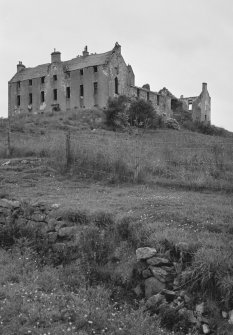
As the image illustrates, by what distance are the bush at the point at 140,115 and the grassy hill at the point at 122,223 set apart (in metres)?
25.7

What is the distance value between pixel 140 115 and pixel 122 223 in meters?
34.8

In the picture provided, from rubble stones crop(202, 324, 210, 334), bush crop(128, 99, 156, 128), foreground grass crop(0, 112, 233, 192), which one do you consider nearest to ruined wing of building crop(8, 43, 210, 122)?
bush crop(128, 99, 156, 128)

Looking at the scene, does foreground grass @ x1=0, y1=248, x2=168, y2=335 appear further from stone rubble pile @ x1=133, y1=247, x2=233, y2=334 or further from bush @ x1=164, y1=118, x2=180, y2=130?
bush @ x1=164, y1=118, x2=180, y2=130

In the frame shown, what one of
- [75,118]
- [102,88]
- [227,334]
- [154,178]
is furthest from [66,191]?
[102,88]

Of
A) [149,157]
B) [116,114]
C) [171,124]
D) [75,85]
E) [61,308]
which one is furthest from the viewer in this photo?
[75,85]

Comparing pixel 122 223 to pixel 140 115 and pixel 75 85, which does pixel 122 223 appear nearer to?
pixel 140 115

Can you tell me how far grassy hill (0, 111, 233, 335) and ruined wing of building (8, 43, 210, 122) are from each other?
110ft

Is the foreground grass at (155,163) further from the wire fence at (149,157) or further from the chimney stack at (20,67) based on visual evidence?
the chimney stack at (20,67)

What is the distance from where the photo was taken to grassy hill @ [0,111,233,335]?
21.1 ft

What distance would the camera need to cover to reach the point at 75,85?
170 feet

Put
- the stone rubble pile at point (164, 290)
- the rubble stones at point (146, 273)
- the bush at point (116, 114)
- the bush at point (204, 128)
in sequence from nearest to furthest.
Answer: the stone rubble pile at point (164, 290)
the rubble stones at point (146, 273)
the bush at point (116, 114)
the bush at point (204, 128)

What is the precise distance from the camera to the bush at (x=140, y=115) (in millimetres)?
42781

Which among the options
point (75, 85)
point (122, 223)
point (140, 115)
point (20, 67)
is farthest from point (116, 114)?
point (122, 223)

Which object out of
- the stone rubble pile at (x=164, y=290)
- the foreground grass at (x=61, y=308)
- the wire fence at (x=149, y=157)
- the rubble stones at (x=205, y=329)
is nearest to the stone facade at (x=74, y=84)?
the wire fence at (x=149, y=157)
